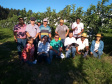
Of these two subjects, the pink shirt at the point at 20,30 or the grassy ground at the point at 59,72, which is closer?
the grassy ground at the point at 59,72

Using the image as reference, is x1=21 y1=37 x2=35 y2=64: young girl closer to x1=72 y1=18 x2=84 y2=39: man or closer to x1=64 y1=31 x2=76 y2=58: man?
x1=64 y1=31 x2=76 y2=58: man

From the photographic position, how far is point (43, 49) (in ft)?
16.1

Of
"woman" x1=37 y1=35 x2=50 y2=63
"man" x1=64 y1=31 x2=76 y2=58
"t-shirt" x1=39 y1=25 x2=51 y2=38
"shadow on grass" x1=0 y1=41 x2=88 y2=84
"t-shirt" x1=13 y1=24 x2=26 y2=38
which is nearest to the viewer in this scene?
"shadow on grass" x1=0 y1=41 x2=88 y2=84

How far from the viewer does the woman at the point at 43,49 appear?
4824 mm

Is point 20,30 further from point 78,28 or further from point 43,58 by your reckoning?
point 78,28

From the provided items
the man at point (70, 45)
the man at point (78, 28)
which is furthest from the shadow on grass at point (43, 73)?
the man at point (78, 28)

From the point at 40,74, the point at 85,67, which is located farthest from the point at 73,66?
the point at 40,74

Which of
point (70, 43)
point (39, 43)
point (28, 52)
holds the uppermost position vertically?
point (39, 43)

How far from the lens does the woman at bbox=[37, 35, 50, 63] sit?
190 inches

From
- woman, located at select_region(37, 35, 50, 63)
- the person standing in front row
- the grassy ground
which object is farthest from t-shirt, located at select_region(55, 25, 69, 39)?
the grassy ground

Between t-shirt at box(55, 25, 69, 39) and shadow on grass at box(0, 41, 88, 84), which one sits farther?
t-shirt at box(55, 25, 69, 39)

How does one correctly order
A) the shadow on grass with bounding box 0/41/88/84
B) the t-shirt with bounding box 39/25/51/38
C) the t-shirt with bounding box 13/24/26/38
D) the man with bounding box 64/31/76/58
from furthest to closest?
1. the man with bounding box 64/31/76/58
2. the t-shirt with bounding box 39/25/51/38
3. the t-shirt with bounding box 13/24/26/38
4. the shadow on grass with bounding box 0/41/88/84

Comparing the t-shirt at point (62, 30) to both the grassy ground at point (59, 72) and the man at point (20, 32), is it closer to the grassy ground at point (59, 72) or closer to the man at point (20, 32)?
the grassy ground at point (59, 72)

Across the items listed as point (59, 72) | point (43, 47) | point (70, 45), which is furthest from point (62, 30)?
point (59, 72)
